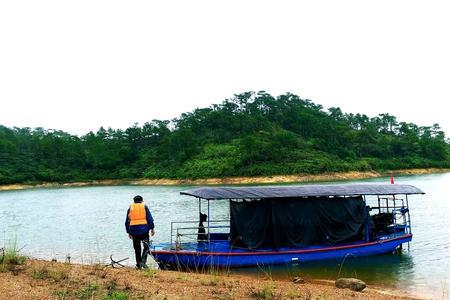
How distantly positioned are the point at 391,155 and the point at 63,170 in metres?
78.4

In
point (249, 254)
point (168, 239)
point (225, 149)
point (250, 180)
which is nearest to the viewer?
point (249, 254)

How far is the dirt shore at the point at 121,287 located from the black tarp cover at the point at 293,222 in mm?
4797

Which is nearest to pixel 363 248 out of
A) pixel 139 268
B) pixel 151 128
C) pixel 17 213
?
pixel 139 268

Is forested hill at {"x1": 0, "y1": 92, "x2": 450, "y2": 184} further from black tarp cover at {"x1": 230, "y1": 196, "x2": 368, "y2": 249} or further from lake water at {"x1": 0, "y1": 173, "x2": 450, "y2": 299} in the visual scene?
black tarp cover at {"x1": 230, "y1": 196, "x2": 368, "y2": 249}

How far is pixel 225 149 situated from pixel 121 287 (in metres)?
88.2

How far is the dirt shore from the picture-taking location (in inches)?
347

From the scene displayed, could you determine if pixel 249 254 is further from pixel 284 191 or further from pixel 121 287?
pixel 121 287

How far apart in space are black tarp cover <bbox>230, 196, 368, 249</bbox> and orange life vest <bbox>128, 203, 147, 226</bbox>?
4.48 metres

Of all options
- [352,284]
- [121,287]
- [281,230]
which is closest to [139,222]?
[121,287]

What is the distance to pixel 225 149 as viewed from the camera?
320 ft

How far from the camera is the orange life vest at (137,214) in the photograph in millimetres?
13414

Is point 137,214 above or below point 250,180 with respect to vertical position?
above

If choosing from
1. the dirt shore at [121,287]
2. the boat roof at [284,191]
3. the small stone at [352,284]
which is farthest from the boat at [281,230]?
the dirt shore at [121,287]

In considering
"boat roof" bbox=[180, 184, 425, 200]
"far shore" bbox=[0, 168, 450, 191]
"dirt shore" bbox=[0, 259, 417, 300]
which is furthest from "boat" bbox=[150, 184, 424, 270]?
"far shore" bbox=[0, 168, 450, 191]
